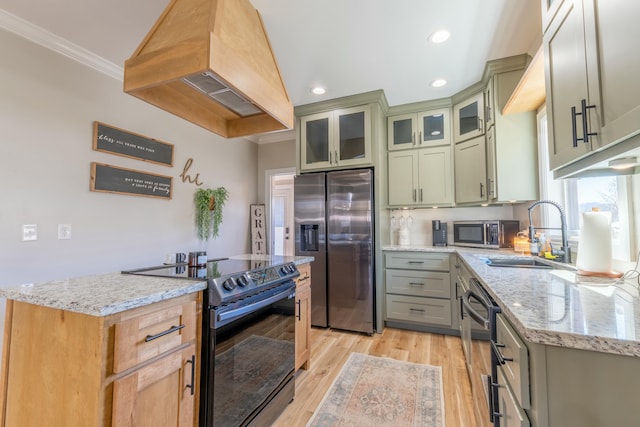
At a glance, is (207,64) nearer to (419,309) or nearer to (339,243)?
(339,243)

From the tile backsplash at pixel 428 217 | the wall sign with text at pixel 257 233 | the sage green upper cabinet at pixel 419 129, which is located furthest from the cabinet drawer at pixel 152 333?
the wall sign with text at pixel 257 233

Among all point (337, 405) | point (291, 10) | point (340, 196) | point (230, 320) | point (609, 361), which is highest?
point (291, 10)

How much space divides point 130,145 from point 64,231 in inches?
37.7

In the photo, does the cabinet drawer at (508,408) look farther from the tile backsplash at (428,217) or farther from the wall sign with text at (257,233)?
the wall sign with text at (257,233)

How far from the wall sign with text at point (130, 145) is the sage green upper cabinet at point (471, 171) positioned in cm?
327

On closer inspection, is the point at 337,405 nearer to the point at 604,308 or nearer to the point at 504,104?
the point at 604,308

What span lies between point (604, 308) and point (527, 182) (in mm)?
1943

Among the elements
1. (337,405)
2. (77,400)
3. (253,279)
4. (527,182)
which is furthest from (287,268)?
(527,182)

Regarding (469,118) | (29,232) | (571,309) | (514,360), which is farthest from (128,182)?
(469,118)

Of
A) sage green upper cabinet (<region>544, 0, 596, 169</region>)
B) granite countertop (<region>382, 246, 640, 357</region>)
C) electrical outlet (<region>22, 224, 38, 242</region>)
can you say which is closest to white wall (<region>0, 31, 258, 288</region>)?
electrical outlet (<region>22, 224, 38, 242</region>)

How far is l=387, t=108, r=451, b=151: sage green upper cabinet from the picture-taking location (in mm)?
3314

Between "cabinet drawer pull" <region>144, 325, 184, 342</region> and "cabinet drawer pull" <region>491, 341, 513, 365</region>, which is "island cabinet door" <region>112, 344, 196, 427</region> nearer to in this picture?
"cabinet drawer pull" <region>144, 325, 184, 342</region>

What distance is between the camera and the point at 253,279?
1522 millimetres

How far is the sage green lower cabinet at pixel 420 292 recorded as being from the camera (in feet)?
9.75
